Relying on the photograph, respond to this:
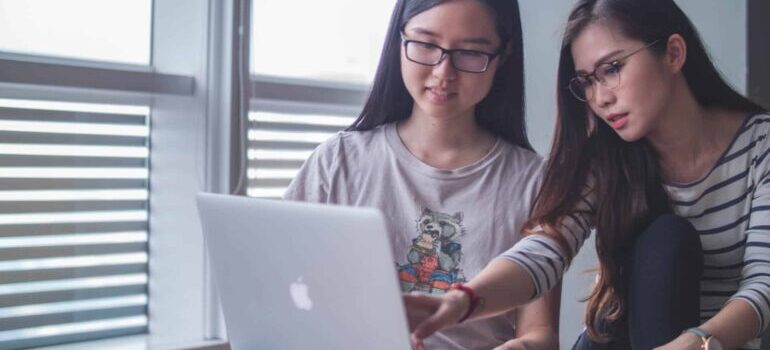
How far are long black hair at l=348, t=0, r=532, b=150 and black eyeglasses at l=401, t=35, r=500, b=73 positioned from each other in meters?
0.06

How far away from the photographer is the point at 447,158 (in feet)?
5.02

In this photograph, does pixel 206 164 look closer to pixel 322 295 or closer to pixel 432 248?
pixel 432 248

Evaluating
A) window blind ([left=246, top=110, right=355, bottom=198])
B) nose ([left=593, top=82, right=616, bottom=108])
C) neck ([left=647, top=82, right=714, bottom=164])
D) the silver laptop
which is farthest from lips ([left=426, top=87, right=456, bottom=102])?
window blind ([left=246, top=110, right=355, bottom=198])

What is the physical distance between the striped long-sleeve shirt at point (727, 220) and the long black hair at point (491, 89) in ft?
0.64

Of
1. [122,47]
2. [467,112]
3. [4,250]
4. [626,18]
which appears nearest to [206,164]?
[122,47]

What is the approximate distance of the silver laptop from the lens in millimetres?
912

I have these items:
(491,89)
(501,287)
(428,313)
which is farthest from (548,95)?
(428,313)

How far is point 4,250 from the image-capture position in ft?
6.10

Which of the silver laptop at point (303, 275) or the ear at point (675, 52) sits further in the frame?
the ear at point (675, 52)

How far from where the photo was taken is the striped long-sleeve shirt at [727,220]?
137 cm

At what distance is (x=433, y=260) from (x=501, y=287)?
22 cm

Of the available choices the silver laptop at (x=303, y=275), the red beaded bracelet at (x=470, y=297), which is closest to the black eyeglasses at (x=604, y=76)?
the red beaded bracelet at (x=470, y=297)

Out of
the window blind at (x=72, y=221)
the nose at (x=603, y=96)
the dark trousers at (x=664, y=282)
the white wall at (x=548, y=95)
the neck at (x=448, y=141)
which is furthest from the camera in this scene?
the white wall at (x=548, y=95)

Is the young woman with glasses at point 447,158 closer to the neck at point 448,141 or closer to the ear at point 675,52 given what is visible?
the neck at point 448,141
